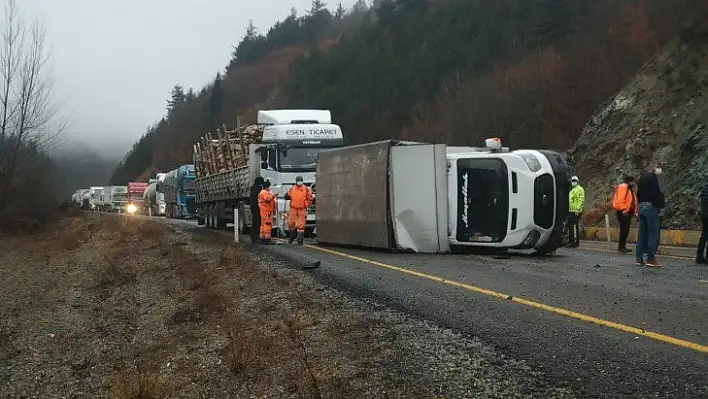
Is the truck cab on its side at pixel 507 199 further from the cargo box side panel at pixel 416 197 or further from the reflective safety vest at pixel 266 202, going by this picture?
the reflective safety vest at pixel 266 202

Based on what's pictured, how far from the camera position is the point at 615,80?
34.9m

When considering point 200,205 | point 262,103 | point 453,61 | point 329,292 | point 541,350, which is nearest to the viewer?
point 541,350

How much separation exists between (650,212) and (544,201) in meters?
Result: 1.86

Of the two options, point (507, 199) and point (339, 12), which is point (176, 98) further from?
point (507, 199)

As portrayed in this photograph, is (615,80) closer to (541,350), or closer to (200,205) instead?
(200,205)

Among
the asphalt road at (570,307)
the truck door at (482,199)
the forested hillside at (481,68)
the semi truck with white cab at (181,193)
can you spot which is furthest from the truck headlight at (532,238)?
the semi truck with white cab at (181,193)

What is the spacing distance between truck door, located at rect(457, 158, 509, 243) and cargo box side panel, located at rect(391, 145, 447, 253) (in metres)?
0.39

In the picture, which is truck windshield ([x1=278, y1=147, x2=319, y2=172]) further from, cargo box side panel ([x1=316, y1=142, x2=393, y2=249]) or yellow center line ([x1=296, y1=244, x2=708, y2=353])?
yellow center line ([x1=296, y1=244, x2=708, y2=353])

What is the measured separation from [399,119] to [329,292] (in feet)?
162

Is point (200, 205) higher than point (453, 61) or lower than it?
lower

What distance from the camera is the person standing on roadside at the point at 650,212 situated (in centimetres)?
1123

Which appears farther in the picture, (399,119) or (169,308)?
(399,119)

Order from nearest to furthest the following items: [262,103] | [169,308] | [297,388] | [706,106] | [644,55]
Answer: [297,388] → [169,308] → [706,106] → [644,55] → [262,103]

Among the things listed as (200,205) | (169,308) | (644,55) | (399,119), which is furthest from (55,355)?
(399,119)
